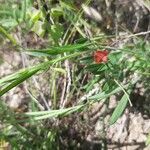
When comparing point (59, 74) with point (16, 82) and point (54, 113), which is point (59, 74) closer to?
point (54, 113)

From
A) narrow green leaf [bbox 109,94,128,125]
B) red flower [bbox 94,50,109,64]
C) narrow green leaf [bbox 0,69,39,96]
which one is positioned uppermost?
red flower [bbox 94,50,109,64]

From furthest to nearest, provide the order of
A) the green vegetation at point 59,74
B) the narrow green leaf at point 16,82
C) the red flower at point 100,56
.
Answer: the green vegetation at point 59,74 → the red flower at point 100,56 → the narrow green leaf at point 16,82

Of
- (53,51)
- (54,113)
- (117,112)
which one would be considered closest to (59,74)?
(54,113)

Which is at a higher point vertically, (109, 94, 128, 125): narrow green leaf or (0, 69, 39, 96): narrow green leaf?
(0, 69, 39, 96): narrow green leaf

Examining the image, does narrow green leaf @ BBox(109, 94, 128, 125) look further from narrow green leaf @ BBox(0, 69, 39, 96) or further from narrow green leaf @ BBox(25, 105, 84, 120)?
narrow green leaf @ BBox(0, 69, 39, 96)

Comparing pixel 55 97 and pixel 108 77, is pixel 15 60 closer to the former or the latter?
pixel 55 97

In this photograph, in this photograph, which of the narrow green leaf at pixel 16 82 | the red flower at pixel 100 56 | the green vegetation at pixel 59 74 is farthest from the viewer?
the green vegetation at pixel 59 74

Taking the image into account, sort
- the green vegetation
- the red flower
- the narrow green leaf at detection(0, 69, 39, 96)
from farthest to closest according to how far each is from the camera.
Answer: the green vegetation
the red flower
the narrow green leaf at detection(0, 69, 39, 96)

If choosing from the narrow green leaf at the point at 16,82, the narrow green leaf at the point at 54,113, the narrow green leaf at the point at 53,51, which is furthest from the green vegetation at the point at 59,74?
the narrow green leaf at the point at 16,82

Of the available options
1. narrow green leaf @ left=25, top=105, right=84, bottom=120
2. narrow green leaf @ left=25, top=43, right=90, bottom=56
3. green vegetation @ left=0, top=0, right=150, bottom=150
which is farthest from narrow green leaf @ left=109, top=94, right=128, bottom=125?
narrow green leaf @ left=25, top=43, right=90, bottom=56

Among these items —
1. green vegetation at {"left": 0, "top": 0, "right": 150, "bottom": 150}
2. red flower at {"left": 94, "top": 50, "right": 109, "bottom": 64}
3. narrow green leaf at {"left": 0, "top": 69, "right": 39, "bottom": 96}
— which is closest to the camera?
narrow green leaf at {"left": 0, "top": 69, "right": 39, "bottom": 96}

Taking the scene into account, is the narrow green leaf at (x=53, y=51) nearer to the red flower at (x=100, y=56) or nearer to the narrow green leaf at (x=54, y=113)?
the red flower at (x=100, y=56)
